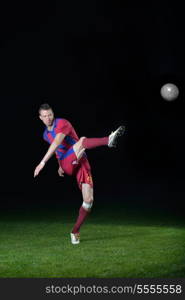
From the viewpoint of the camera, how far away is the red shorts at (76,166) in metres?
6.05

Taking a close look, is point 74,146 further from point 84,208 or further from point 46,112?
point 84,208

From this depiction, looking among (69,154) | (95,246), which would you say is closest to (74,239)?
(95,246)

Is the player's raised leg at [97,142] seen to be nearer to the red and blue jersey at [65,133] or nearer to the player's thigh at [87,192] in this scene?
the red and blue jersey at [65,133]

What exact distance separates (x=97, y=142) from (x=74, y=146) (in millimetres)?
266

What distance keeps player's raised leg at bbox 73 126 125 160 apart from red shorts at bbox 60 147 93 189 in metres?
0.06

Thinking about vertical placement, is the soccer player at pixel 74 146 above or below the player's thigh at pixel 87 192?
above

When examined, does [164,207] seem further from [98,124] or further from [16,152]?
[16,152]

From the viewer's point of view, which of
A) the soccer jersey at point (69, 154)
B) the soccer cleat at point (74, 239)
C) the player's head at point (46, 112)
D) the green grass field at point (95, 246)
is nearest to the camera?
the green grass field at point (95, 246)

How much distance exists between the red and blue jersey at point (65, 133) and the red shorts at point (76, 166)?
0.14 ft

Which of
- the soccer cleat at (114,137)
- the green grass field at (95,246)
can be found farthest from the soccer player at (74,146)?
the green grass field at (95,246)

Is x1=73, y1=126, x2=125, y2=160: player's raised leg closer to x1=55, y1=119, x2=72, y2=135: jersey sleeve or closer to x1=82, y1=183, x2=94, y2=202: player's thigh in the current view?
x1=55, y1=119, x2=72, y2=135: jersey sleeve

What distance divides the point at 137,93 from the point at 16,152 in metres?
2.55

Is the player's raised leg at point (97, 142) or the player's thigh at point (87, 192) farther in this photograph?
the player's thigh at point (87, 192)

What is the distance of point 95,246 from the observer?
19.4 ft
